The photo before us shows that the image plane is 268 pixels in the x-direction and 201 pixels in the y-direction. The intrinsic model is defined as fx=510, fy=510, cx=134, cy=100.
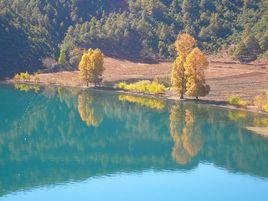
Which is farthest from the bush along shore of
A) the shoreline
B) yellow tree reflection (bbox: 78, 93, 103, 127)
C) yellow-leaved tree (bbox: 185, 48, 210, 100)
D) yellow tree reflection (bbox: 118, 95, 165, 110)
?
yellow tree reflection (bbox: 78, 93, 103, 127)

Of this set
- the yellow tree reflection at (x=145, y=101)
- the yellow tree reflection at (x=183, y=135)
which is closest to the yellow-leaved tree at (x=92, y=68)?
the yellow tree reflection at (x=145, y=101)

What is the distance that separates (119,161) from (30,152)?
1165 cm

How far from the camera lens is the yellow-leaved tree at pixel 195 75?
94.8 metres

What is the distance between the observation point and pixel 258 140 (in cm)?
6950

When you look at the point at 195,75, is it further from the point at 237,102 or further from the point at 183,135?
the point at 183,135

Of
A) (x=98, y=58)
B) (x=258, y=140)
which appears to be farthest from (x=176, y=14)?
(x=258, y=140)

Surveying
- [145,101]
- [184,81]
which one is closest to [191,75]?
[184,81]

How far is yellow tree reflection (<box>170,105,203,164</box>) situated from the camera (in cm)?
6438

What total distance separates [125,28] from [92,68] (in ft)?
185

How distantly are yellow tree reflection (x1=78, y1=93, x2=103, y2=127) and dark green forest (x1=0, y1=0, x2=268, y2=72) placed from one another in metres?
41.9

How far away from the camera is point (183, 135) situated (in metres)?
73.9

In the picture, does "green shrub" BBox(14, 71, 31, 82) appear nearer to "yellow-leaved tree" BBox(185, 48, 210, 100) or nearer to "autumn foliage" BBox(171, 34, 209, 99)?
"autumn foliage" BBox(171, 34, 209, 99)

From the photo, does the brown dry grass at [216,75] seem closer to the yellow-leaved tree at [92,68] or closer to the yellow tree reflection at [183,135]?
the yellow-leaved tree at [92,68]

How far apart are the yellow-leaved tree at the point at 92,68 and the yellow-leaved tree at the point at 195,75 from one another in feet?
94.3
